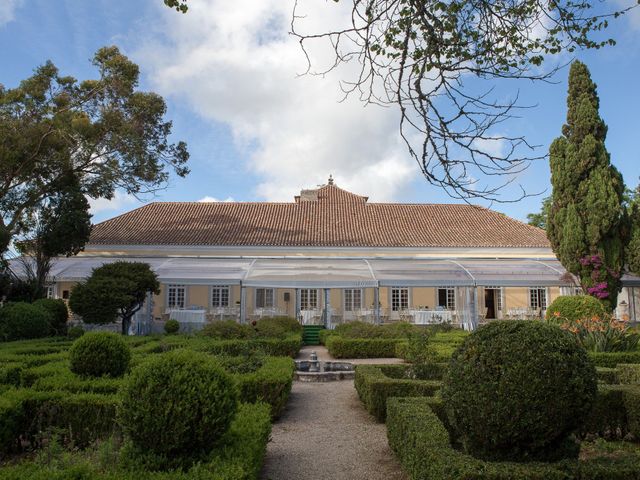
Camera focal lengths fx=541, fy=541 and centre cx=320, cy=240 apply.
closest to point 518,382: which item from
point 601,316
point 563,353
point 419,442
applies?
point 563,353

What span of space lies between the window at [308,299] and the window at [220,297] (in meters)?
3.81

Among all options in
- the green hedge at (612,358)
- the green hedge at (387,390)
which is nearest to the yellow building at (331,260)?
the green hedge at (612,358)

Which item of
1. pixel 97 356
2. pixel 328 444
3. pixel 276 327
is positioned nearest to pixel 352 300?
pixel 276 327

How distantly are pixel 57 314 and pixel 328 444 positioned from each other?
14377 mm

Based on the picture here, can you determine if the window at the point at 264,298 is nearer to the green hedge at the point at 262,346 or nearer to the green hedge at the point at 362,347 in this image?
the green hedge at the point at 262,346

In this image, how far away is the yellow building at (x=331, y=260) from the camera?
22.9 m

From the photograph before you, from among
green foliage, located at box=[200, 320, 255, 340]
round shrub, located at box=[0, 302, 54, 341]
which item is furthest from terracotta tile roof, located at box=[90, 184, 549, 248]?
round shrub, located at box=[0, 302, 54, 341]

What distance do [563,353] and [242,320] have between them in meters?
17.7

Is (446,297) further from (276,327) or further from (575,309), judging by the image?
(276,327)

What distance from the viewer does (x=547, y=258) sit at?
27.9m

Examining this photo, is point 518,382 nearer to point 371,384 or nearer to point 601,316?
point 371,384

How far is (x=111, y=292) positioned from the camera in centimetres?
1727

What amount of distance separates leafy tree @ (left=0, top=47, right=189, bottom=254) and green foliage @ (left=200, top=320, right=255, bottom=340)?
10.1 meters

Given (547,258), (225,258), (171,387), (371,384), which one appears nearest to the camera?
(171,387)
